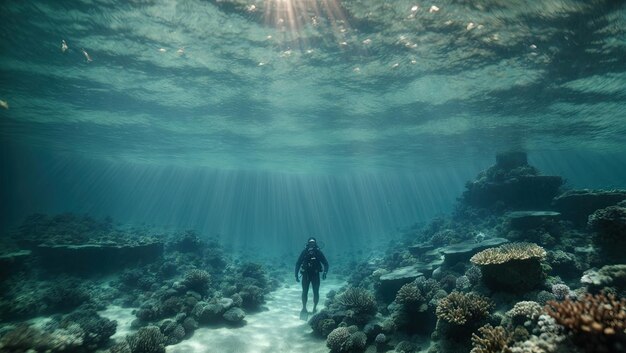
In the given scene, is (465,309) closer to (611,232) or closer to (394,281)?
(611,232)

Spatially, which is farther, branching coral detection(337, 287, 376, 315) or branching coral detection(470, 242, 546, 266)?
branching coral detection(337, 287, 376, 315)

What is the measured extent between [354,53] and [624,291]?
13.6 meters

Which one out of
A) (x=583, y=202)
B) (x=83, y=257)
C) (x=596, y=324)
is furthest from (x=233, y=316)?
Result: (x=583, y=202)

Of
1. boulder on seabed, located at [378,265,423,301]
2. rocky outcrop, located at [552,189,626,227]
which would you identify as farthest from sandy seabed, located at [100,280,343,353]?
rocky outcrop, located at [552,189,626,227]

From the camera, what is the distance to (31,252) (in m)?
18.9

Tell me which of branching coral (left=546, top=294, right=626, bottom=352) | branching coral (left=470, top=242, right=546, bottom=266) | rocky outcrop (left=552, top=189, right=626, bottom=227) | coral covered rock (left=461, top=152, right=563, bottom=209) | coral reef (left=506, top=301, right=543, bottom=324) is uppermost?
coral covered rock (left=461, top=152, right=563, bottom=209)

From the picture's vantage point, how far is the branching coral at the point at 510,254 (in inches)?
307

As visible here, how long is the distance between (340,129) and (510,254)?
2378 cm

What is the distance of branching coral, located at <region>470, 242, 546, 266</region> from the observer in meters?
7.80

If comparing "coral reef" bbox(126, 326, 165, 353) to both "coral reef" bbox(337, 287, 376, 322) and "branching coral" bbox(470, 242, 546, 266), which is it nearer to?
"coral reef" bbox(337, 287, 376, 322)

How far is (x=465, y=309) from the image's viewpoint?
24.1 feet

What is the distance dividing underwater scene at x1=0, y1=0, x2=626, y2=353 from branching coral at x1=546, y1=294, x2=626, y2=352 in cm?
2

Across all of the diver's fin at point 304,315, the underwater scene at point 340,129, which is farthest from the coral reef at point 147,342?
the diver's fin at point 304,315

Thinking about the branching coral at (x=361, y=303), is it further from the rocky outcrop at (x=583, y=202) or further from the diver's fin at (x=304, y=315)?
the rocky outcrop at (x=583, y=202)
